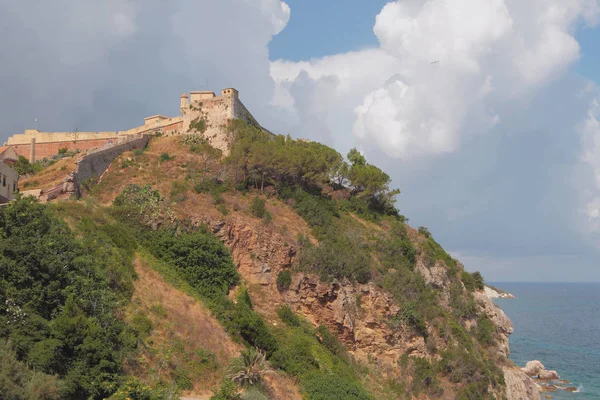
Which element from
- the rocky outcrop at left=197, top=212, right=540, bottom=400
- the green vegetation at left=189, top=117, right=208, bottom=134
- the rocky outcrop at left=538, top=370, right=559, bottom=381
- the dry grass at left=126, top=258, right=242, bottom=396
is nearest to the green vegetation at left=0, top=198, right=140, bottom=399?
the dry grass at left=126, top=258, right=242, bottom=396

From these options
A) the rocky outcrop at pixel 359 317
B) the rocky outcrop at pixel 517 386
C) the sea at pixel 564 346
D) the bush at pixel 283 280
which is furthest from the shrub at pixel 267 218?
the sea at pixel 564 346

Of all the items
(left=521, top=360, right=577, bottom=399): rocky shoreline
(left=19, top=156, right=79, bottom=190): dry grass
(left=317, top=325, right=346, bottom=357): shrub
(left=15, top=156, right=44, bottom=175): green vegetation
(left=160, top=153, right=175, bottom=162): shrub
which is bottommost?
Result: (left=521, top=360, right=577, bottom=399): rocky shoreline

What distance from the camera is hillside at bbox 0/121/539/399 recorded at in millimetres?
16578

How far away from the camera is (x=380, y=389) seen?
26703 millimetres

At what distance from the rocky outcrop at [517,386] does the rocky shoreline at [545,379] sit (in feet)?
44.6

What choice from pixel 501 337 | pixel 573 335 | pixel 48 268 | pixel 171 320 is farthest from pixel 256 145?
pixel 573 335

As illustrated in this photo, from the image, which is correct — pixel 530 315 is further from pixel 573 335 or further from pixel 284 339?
pixel 284 339

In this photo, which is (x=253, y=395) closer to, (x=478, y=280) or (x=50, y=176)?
(x=50, y=176)

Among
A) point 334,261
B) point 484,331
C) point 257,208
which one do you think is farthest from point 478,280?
point 257,208

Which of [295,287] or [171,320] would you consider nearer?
[171,320]

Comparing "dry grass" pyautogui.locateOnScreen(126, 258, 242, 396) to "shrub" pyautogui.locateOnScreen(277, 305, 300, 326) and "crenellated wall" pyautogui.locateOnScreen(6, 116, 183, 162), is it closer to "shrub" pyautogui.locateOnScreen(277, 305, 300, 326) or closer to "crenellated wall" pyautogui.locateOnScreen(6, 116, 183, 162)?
"shrub" pyautogui.locateOnScreen(277, 305, 300, 326)

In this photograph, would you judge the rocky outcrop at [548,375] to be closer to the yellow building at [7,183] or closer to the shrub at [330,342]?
the shrub at [330,342]

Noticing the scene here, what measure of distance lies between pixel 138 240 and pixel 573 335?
236 feet

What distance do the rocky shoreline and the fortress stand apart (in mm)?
35058
